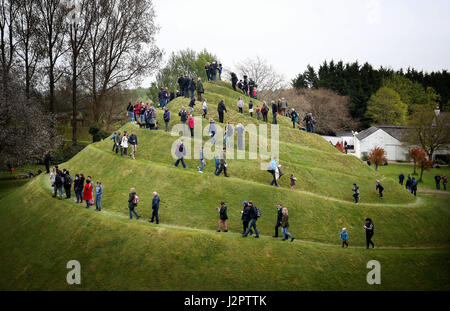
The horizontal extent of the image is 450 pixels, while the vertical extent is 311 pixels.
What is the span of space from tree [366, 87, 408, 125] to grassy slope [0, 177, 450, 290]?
7424 cm

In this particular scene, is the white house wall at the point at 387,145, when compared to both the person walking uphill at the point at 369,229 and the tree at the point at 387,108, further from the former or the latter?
the person walking uphill at the point at 369,229

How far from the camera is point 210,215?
79.3 ft

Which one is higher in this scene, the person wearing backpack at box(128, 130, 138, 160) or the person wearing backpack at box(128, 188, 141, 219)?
the person wearing backpack at box(128, 130, 138, 160)

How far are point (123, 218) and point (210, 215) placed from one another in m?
6.13

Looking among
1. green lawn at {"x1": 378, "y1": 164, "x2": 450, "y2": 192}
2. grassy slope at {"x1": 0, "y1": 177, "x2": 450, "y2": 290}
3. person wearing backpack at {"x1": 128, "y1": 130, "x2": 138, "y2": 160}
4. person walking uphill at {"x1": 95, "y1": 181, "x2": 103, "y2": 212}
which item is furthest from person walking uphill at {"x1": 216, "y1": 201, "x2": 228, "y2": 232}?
green lawn at {"x1": 378, "y1": 164, "x2": 450, "y2": 192}

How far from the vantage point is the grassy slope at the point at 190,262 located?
61.6ft

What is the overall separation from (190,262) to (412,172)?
5267 cm

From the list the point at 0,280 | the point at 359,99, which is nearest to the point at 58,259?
the point at 0,280

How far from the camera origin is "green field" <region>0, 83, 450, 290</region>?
1919 centimetres

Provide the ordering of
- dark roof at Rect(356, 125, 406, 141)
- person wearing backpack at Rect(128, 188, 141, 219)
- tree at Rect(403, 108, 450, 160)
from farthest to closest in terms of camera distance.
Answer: dark roof at Rect(356, 125, 406, 141) → tree at Rect(403, 108, 450, 160) → person wearing backpack at Rect(128, 188, 141, 219)

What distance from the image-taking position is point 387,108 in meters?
89.1

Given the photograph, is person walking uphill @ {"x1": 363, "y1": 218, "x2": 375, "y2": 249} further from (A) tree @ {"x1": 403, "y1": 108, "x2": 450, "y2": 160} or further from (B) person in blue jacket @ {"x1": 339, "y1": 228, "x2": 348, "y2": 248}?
(A) tree @ {"x1": 403, "y1": 108, "x2": 450, "y2": 160}

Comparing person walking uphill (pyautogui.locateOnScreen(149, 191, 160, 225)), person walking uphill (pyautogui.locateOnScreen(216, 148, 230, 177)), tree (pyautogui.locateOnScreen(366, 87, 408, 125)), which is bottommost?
person walking uphill (pyautogui.locateOnScreen(149, 191, 160, 225))
